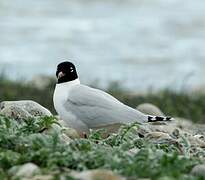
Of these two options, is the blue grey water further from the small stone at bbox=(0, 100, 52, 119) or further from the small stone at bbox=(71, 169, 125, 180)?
the small stone at bbox=(71, 169, 125, 180)

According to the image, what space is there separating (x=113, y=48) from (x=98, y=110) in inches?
538

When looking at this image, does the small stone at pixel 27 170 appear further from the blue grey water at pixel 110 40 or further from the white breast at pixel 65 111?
the blue grey water at pixel 110 40

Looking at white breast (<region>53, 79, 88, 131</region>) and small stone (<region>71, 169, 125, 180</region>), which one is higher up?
small stone (<region>71, 169, 125, 180</region>)

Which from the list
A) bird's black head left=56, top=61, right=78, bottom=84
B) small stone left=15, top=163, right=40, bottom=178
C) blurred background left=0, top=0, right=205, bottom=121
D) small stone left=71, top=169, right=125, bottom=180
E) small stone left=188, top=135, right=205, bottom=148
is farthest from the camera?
blurred background left=0, top=0, right=205, bottom=121

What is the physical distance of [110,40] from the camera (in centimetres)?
2172

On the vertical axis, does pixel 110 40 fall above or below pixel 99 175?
below

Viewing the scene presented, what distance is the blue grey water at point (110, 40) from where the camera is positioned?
18.4 meters

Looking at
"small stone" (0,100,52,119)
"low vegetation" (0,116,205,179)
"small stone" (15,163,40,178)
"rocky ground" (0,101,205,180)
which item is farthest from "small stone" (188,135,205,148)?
"small stone" (15,163,40,178)

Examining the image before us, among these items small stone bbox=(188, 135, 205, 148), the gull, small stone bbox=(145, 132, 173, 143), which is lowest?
small stone bbox=(188, 135, 205, 148)

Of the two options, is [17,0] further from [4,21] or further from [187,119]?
[187,119]

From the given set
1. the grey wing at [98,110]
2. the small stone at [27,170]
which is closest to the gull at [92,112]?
the grey wing at [98,110]

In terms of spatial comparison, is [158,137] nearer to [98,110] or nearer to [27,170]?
[98,110]

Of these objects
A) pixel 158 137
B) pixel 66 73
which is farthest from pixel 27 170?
pixel 66 73

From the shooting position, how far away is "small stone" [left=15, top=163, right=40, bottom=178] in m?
4.83
